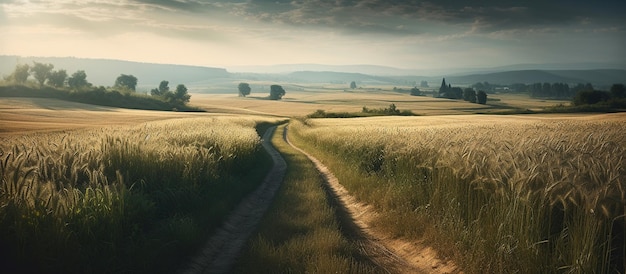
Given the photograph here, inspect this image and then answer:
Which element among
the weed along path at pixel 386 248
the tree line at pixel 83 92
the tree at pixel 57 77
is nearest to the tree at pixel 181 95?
the tree line at pixel 83 92

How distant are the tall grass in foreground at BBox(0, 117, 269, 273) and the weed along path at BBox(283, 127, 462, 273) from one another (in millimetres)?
3143

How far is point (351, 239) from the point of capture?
858 centimetres

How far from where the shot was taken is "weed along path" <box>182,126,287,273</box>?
705cm

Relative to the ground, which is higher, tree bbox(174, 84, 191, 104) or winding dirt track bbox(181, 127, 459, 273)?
tree bbox(174, 84, 191, 104)

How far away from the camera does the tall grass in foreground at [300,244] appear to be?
21.1 ft

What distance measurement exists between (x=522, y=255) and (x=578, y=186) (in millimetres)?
1243

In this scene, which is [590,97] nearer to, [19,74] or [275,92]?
[275,92]

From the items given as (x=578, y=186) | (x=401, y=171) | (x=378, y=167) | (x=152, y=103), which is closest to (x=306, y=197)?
(x=401, y=171)

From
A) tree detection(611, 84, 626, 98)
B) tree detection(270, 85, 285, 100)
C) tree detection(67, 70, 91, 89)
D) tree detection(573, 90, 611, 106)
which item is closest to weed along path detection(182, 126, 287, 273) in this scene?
tree detection(573, 90, 611, 106)

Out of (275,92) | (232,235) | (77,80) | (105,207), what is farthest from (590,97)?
(77,80)

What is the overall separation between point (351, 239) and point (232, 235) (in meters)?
2.60

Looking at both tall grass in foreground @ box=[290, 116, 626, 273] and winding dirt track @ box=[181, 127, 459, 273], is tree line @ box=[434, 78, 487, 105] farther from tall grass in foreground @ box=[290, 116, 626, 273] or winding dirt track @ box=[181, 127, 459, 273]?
winding dirt track @ box=[181, 127, 459, 273]

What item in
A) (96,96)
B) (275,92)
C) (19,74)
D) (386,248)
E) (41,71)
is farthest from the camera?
(275,92)

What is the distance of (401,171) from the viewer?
11.3 metres
